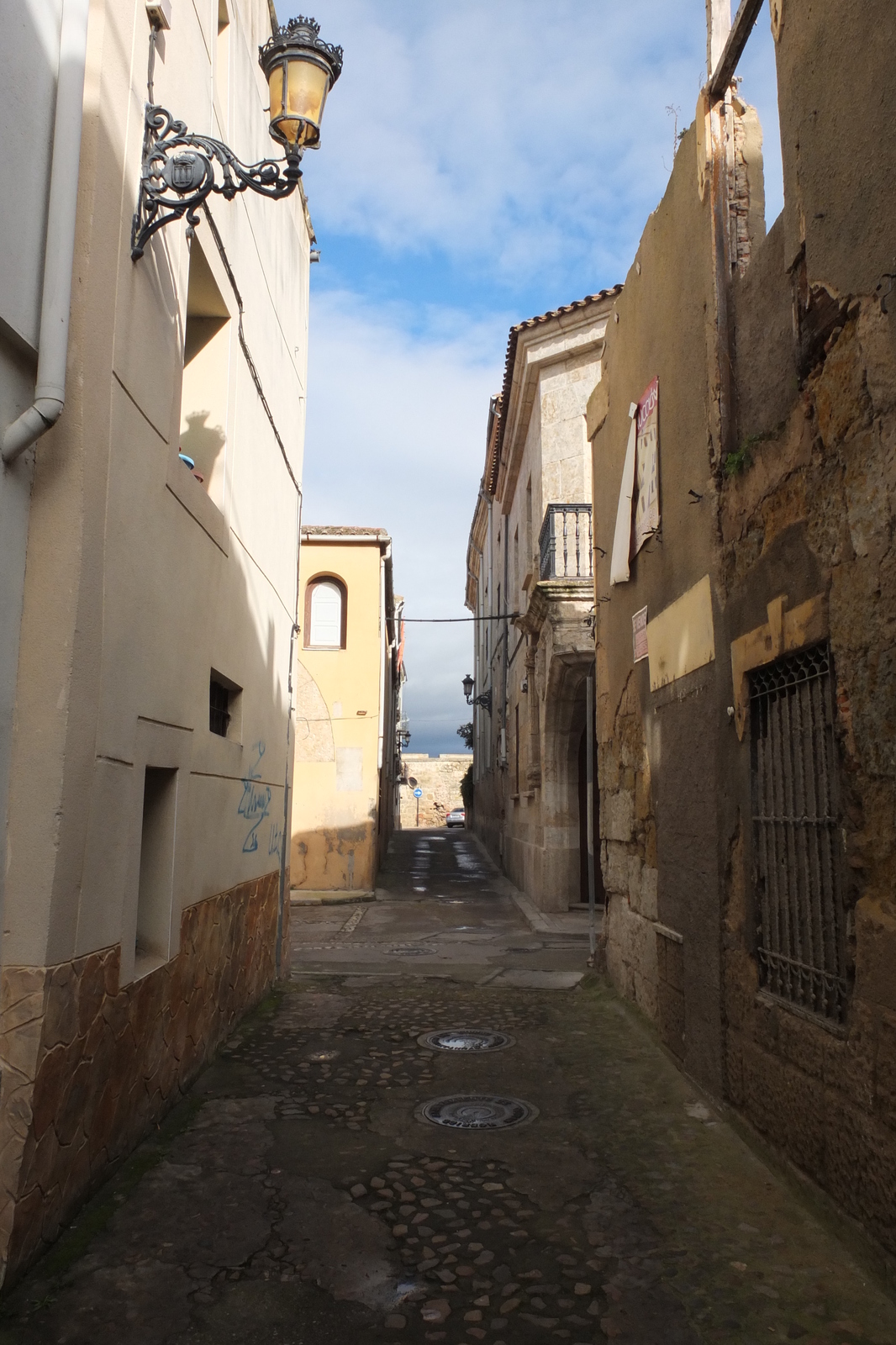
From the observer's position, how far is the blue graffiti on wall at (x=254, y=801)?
6.61 m

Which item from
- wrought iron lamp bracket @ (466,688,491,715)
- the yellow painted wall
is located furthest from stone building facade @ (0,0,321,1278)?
wrought iron lamp bracket @ (466,688,491,715)

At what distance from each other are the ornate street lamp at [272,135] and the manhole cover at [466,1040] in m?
4.78

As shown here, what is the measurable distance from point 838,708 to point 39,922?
2.87m

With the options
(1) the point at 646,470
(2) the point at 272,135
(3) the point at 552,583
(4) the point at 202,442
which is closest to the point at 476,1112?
(4) the point at 202,442

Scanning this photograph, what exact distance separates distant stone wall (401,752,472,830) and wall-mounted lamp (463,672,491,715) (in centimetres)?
2753

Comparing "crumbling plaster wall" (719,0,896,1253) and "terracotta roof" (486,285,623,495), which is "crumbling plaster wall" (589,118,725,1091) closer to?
"crumbling plaster wall" (719,0,896,1253)

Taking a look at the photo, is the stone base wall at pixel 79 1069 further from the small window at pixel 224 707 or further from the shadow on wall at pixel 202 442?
the shadow on wall at pixel 202 442

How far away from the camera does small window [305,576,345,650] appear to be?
16875 millimetres

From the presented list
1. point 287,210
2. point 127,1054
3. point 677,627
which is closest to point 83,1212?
point 127,1054

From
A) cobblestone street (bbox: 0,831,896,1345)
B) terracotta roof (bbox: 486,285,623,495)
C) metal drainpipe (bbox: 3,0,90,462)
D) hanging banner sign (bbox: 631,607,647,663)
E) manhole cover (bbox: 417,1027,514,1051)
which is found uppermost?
terracotta roof (bbox: 486,285,623,495)

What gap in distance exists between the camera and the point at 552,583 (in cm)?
1281

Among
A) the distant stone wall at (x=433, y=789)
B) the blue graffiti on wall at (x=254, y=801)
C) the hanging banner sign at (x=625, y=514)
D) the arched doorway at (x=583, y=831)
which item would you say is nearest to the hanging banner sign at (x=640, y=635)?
the hanging banner sign at (x=625, y=514)

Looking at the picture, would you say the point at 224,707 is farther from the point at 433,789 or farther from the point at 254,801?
the point at 433,789

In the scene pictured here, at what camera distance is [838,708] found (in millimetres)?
3475
